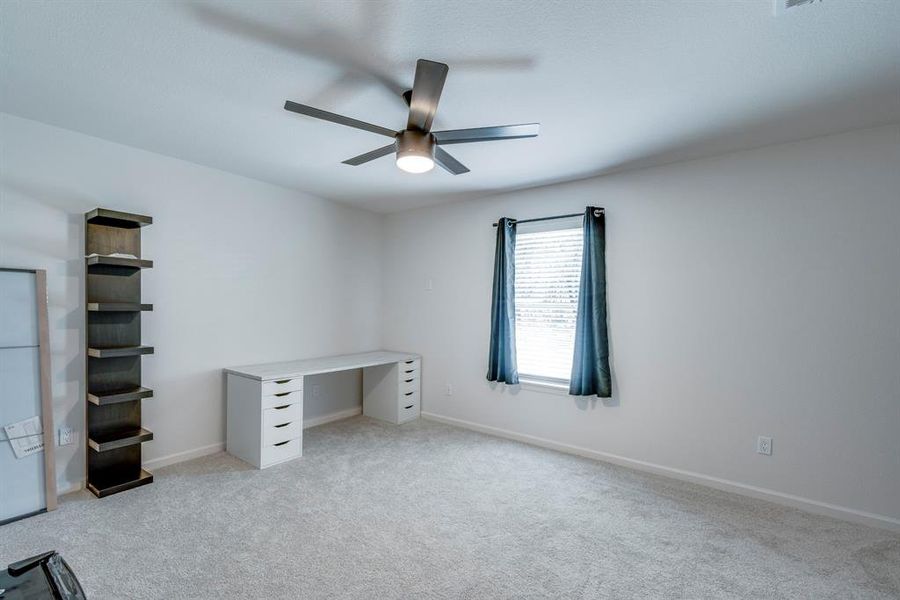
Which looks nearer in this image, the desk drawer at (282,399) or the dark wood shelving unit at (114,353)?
the dark wood shelving unit at (114,353)

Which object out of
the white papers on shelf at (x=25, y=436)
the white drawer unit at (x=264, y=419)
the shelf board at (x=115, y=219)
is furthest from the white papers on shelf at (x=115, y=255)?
the white drawer unit at (x=264, y=419)

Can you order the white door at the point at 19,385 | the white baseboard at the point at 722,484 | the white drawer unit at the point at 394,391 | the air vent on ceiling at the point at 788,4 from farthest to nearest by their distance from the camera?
the white drawer unit at the point at 394,391
the white baseboard at the point at 722,484
the white door at the point at 19,385
the air vent on ceiling at the point at 788,4

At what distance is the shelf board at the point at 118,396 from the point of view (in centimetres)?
263

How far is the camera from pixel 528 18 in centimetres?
162

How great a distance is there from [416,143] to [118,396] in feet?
8.24

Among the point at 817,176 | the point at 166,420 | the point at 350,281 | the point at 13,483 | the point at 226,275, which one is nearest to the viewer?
the point at 13,483

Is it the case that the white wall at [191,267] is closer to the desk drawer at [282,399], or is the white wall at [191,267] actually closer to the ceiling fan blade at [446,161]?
the desk drawer at [282,399]

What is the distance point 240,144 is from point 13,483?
2.44m

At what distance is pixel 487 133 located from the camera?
6.76 ft

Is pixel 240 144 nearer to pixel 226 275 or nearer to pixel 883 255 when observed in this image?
pixel 226 275

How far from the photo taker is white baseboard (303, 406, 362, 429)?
165 inches

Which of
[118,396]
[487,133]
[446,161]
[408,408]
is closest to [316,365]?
[408,408]

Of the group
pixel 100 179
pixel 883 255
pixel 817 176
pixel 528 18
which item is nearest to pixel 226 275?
pixel 100 179

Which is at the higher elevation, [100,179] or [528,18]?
[528,18]
